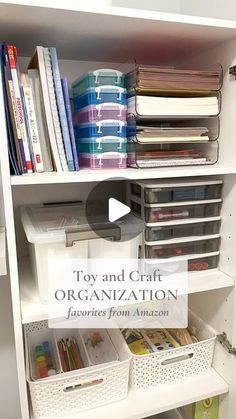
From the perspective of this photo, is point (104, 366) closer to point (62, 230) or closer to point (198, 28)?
point (62, 230)

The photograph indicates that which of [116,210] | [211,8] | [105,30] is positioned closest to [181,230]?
[116,210]

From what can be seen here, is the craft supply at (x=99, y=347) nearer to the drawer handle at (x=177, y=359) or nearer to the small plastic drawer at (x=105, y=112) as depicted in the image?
the drawer handle at (x=177, y=359)

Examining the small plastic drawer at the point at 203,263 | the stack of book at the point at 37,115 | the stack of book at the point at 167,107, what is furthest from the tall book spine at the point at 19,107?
the small plastic drawer at the point at 203,263

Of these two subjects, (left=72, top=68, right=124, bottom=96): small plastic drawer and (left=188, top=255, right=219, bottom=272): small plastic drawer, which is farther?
(left=188, top=255, right=219, bottom=272): small plastic drawer

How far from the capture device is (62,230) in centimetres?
76

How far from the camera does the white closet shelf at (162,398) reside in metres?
0.86

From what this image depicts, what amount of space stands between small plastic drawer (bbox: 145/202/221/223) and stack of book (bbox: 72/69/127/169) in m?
0.15

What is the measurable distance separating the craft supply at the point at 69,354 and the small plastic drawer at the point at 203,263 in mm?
457

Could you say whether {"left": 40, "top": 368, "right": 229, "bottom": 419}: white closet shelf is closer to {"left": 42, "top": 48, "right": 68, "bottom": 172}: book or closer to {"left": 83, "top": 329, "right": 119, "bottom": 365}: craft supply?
{"left": 83, "top": 329, "right": 119, "bottom": 365}: craft supply

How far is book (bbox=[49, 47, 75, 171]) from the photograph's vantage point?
2.41ft

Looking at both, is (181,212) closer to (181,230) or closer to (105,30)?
(181,230)

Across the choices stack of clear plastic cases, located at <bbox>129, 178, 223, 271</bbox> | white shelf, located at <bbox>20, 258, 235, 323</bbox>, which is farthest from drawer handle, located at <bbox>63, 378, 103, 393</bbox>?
stack of clear plastic cases, located at <bbox>129, 178, 223, 271</bbox>

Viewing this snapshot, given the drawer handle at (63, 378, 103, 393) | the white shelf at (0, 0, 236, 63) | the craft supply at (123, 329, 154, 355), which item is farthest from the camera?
the craft supply at (123, 329, 154, 355)

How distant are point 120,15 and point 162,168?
0.36 meters
